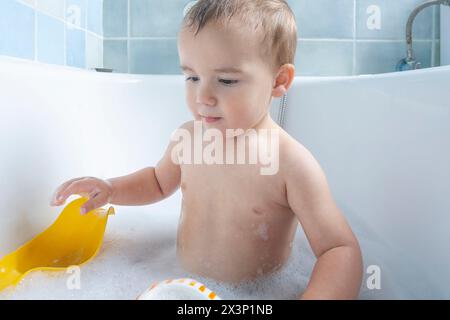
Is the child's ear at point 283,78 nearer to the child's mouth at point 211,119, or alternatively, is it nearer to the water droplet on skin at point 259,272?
the child's mouth at point 211,119

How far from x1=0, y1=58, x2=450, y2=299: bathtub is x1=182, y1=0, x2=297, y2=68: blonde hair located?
0.25m

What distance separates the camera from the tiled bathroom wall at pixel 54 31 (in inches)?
41.2

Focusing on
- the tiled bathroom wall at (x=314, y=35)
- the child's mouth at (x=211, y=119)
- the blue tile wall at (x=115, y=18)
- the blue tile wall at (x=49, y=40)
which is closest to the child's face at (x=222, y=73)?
the child's mouth at (x=211, y=119)

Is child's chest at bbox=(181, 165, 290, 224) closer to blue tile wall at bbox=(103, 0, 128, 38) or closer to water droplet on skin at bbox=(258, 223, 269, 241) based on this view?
water droplet on skin at bbox=(258, 223, 269, 241)

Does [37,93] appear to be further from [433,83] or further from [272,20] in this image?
[433,83]

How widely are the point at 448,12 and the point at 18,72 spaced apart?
1.33 meters

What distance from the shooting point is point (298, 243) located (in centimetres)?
95

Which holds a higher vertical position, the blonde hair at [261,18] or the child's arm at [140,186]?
the blonde hair at [261,18]

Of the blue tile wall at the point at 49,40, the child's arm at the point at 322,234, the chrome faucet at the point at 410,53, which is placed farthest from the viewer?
the chrome faucet at the point at 410,53

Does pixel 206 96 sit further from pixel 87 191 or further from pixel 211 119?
pixel 87 191

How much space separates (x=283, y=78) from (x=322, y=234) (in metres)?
0.24

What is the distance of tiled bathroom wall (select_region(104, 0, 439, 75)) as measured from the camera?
1631 millimetres

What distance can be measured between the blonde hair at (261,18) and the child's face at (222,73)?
1cm
